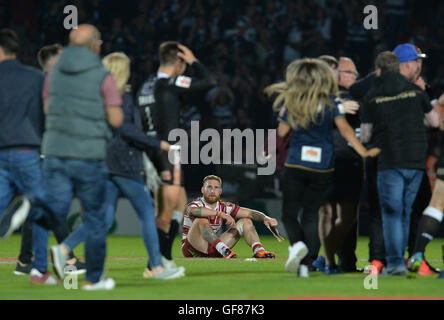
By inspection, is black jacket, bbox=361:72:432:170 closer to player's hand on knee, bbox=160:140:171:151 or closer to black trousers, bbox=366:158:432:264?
black trousers, bbox=366:158:432:264

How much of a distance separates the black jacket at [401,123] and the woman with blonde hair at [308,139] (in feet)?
1.25

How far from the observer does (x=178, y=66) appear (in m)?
8.23

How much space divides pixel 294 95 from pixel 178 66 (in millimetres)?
1254

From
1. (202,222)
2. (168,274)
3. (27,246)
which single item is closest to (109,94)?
(168,274)

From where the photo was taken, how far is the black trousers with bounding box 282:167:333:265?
771 centimetres

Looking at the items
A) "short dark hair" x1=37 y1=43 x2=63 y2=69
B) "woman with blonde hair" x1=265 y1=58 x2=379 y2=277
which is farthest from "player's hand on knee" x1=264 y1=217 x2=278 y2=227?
"short dark hair" x1=37 y1=43 x2=63 y2=69

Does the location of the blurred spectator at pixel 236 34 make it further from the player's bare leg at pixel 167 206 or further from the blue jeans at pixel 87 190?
the blue jeans at pixel 87 190

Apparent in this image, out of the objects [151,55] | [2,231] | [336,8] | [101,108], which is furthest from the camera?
[336,8]

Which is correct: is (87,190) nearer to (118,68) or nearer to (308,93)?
(118,68)

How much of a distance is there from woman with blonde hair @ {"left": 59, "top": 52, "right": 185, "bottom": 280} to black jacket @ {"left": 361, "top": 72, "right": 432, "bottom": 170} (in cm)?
217

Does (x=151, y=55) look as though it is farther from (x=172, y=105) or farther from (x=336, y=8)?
(x=172, y=105)

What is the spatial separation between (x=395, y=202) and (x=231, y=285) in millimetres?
1879

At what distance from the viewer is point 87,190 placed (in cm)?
637

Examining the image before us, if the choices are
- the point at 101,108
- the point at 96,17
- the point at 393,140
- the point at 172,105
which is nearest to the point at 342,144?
the point at 393,140
